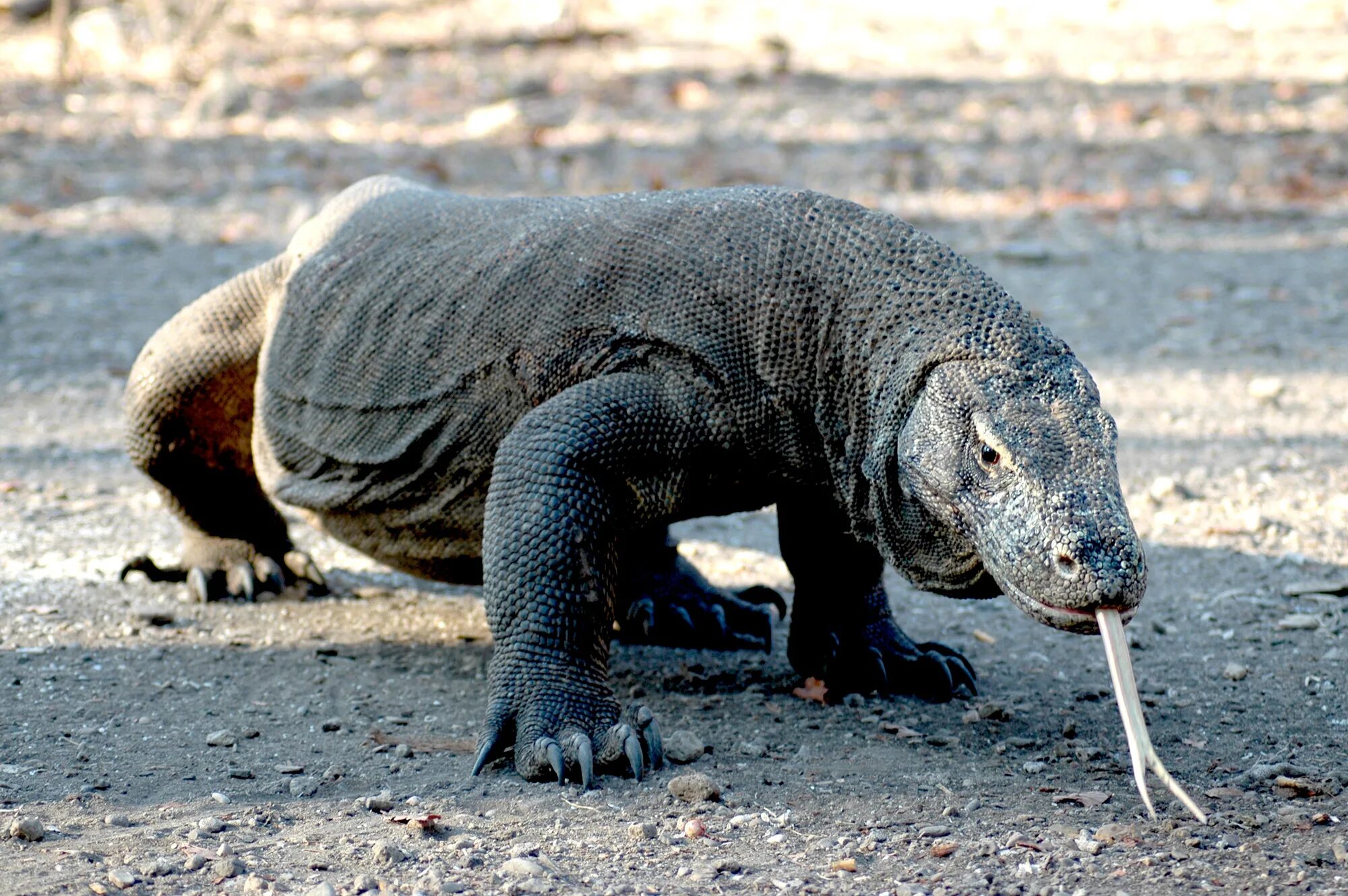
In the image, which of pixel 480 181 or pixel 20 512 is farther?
pixel 480 181

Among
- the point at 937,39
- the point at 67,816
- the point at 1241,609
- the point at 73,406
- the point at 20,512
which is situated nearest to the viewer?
the point at 67,816

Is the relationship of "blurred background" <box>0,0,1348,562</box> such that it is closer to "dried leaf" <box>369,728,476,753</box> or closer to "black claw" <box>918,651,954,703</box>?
"black claw" <box>918,651,954,703</box>

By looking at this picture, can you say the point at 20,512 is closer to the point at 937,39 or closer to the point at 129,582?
the point at 129,582

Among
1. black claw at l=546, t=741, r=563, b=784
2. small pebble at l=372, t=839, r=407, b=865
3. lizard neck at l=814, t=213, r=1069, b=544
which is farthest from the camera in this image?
black claw at l=546, t=741, r=563, b=784

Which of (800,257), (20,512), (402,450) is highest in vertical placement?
(800,257)

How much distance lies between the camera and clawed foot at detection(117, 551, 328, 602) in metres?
4.68

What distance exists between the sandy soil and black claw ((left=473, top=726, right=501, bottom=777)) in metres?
0.04

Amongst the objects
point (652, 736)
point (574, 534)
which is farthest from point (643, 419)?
point (652, 736)

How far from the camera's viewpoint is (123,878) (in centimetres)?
277

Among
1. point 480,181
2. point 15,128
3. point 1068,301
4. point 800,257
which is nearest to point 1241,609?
point 800,257

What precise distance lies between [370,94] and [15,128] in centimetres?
297

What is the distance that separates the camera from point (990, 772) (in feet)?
11.3

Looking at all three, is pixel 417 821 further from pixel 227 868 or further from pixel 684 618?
pixel 684 618

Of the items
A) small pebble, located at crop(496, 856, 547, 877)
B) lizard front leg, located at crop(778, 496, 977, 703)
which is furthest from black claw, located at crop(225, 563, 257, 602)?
small pebble, located at crop(496, 856, 547, 877)
